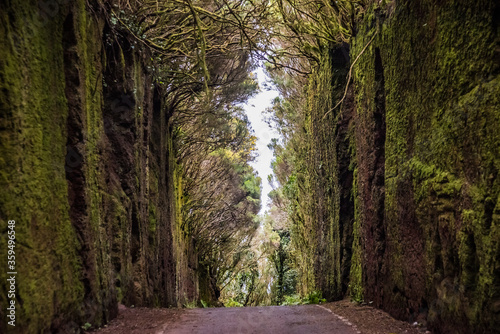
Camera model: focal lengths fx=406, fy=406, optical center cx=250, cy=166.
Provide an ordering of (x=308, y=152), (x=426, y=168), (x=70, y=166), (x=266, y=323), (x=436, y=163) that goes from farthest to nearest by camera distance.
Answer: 1. (x=308, y=152)
2. (x=266, y=323)
3. (x=70, y=166)
4. (x=426, y=168)
5. (x=436, y=163)

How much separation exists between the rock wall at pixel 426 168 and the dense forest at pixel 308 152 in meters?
0.02

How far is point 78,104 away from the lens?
4.32m

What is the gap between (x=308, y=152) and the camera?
1112 centimetres

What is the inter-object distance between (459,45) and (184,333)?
3.93m

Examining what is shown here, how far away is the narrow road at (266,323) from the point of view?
455 cm

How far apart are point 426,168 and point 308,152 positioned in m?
7.15

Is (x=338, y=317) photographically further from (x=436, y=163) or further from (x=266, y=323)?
(x=436, y=163)

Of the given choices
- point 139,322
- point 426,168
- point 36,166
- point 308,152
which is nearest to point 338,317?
point 426,168

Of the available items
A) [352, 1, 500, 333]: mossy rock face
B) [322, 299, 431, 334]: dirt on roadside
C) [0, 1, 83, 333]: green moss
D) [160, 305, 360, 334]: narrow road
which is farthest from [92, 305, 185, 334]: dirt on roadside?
[352, 1, 500, 333]: mossy rock face

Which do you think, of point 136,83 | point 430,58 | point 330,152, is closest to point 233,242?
point 330,152

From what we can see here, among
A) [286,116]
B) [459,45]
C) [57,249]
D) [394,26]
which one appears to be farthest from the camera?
[286,116]

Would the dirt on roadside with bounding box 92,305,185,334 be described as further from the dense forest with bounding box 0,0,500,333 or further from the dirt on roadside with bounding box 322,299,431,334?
the dirt on roadside with bounding box 322,299,431,334

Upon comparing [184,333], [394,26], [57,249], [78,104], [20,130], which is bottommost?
[184,333]

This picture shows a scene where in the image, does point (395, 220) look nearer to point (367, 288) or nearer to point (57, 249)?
point (367, 288)
